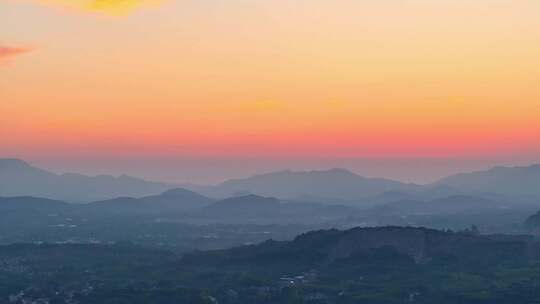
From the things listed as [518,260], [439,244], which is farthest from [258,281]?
[518,260]

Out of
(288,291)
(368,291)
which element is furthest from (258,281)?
(368,291)

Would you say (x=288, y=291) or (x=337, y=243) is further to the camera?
(x=337, y=243)

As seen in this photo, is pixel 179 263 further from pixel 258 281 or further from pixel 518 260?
pixel 518 260

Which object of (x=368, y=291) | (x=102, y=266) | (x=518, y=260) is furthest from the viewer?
(x=102, y=266)

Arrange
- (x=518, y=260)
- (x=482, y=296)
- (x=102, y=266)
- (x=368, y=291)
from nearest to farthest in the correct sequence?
(x=482, y=296) → (x=368, y=291) → (x=518, y=260) → (x=102, y=266)

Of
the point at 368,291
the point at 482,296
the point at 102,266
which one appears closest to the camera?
the point at 482,296

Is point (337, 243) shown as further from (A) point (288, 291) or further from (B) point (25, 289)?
(B) point (25, 289)
